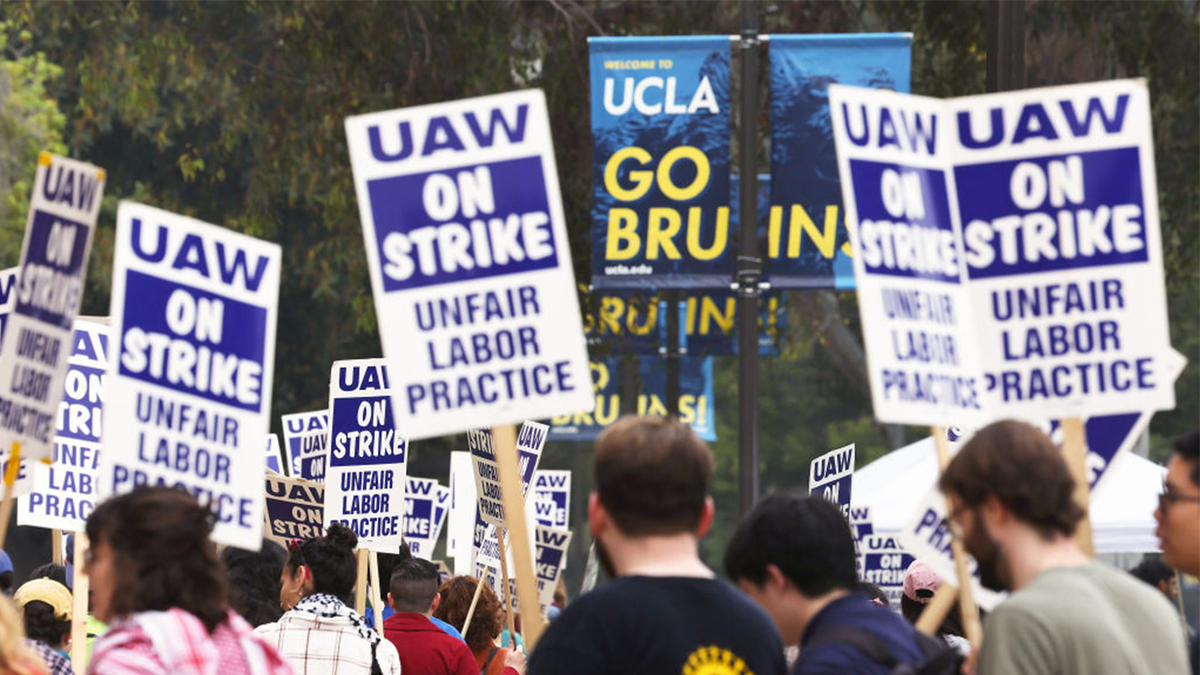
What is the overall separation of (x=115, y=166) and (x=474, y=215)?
26647 mm

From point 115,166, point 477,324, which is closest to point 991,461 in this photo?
point 477,324

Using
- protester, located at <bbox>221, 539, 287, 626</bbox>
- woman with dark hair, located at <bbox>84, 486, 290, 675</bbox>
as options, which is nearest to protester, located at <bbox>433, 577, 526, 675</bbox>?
protester, located at <bbox>221, 539, 287, 626</bbox>

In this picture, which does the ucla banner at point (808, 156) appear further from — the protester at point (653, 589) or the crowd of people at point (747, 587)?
the protester at point (653, 589)

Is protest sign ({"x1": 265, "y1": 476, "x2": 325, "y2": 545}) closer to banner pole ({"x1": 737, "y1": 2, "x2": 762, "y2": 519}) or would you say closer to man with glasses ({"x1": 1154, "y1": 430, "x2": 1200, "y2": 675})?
banner pole ({"x1": 737, "y1": 2, "x2": 762, "y2": 519})

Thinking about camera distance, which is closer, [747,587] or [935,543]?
[747,587]

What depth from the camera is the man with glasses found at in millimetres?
4492

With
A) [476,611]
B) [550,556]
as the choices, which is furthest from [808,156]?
[476,611]

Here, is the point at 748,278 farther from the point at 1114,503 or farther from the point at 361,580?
the point at 361,580

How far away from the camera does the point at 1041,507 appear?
3.85 meters

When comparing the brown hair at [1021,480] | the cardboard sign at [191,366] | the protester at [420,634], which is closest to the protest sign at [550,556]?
the protester at [420,634]

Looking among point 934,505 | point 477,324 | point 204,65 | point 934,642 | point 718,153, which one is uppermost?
point 204,65

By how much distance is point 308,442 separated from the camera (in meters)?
10.6

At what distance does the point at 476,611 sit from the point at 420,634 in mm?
945

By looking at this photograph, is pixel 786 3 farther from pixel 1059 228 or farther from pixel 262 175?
pixel 1059 228
